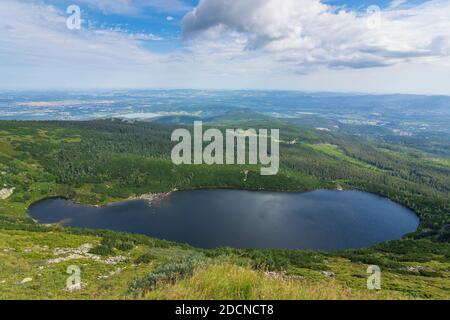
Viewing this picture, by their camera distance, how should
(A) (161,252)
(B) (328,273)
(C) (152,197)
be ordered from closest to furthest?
(B) (328,273) → (A) (161,252) → (C) (152,197)

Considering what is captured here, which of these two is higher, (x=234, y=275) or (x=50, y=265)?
(x=234, y=275)

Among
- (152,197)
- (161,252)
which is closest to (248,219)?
(152,197)

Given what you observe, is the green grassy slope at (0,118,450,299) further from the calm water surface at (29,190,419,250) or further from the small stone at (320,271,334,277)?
the calm water surface at (29,190,419,250)

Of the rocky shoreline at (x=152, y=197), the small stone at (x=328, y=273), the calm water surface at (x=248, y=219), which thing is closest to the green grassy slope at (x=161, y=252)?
the small stone at (x=328, y=273)

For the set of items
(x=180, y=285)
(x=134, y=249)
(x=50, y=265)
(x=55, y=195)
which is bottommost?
(x=55, y=195)

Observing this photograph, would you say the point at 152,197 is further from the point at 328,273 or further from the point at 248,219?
the point at 328,273
